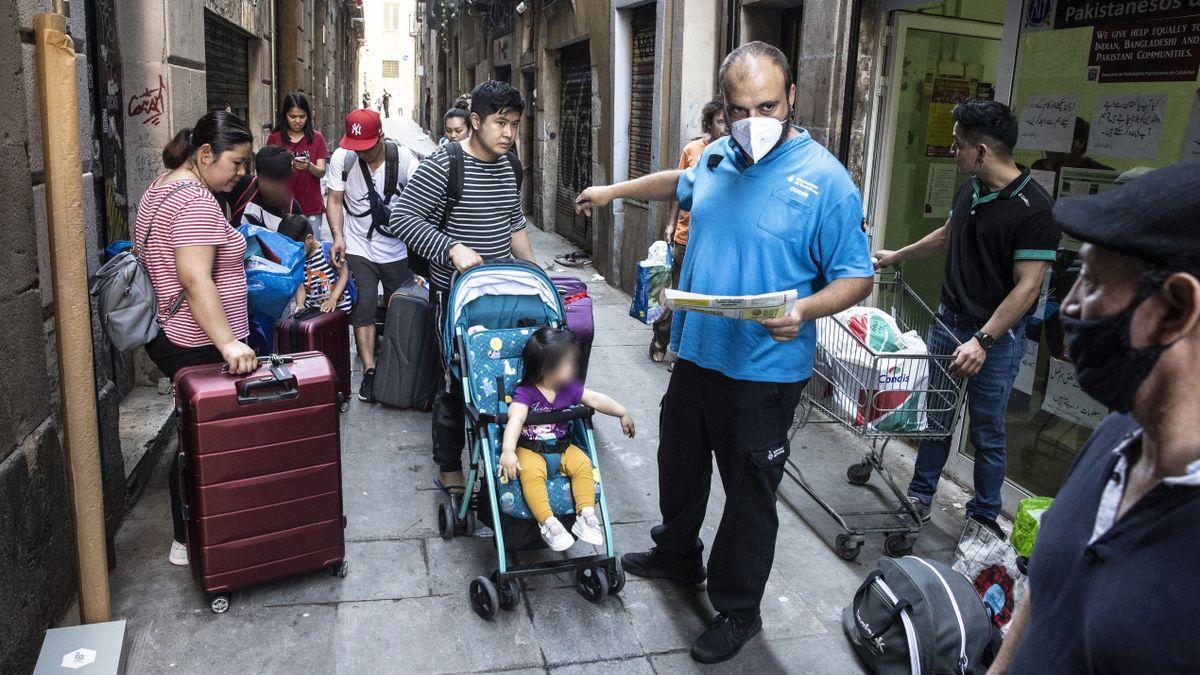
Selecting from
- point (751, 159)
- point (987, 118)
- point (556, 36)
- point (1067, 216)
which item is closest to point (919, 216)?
point (987, 118)

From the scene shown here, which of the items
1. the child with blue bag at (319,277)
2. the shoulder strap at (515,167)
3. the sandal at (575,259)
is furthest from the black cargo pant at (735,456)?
the sandal at (575,259)

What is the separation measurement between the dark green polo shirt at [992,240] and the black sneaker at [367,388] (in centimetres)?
376

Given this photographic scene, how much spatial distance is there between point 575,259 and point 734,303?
366 inches

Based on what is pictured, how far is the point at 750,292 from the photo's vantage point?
3.19 m

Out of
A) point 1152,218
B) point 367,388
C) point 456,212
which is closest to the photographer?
point 1152,218

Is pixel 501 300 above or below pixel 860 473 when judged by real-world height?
above

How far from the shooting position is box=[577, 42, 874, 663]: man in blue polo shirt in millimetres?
3084

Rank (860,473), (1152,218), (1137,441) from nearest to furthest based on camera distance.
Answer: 1. (1152,218)
2. (1137,441)
3. (860,473)

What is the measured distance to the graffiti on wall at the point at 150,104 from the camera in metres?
5.89

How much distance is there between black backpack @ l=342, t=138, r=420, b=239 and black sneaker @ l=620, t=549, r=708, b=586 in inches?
120

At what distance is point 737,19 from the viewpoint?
25.6 feet

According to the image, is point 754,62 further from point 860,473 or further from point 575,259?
point 575,259

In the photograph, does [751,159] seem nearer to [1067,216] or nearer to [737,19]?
[1067,216]

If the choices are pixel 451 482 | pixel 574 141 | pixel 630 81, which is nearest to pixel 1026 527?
pixel 451 482
